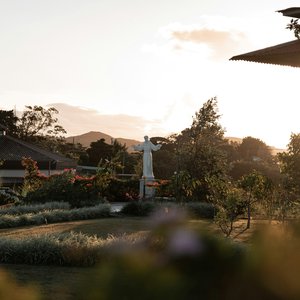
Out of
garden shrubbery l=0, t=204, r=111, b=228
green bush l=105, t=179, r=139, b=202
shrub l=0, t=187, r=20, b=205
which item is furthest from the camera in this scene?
green bush l=105, t=179, r=139, b=202

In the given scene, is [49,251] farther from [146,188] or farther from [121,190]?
[121,190]

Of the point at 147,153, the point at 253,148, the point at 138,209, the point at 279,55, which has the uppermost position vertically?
the point at 253,148

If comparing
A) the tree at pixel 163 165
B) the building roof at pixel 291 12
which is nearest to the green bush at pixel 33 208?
the building roof at pixel 291 12

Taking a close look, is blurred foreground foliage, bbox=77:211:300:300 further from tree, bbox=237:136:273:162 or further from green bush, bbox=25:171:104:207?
tree, bbox=237:136:273:162

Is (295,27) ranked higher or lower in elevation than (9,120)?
lower

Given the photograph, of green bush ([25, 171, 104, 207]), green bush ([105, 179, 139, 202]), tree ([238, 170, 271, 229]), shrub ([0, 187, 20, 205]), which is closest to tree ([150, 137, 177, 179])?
green bush ([105, 179, 139, 202])

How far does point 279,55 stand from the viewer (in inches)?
334

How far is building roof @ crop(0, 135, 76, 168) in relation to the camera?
4419 cm

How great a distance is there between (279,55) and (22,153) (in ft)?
128

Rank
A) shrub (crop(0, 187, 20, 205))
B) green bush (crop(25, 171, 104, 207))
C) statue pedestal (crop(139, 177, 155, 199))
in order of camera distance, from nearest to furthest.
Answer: green bush (crop(25, 171, 104, 207)), shrub (crop(0, 187, 20, 205)), statue pedestal (crop(139, 177, 155, 199))

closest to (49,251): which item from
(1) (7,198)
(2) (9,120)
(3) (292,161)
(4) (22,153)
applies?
(3) (292,161)

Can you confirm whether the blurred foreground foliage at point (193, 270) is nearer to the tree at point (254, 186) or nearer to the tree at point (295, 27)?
the tree at point (295, 27)

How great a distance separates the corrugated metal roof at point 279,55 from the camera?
8.41 m

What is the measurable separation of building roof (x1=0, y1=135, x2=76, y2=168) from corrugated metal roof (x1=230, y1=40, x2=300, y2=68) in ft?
119
